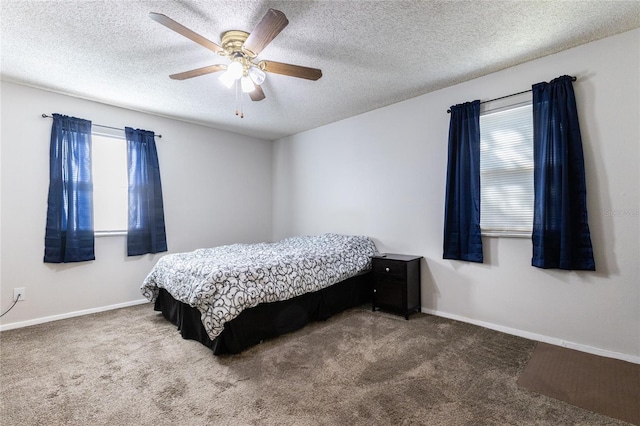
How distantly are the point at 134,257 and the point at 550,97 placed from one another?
4.79 m

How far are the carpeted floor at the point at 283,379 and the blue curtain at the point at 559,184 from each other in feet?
2.82

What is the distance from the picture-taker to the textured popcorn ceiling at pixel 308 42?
2.00 meters

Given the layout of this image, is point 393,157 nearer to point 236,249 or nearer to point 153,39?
point 236,249

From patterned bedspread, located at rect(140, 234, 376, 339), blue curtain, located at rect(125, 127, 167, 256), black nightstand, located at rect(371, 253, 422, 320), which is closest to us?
patterned bedspread, located at rect(140, 234, 376, 339)

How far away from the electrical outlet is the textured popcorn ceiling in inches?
83.7

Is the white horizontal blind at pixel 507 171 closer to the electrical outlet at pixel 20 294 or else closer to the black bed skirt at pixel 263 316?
the black bed skirt at pixel 263 316

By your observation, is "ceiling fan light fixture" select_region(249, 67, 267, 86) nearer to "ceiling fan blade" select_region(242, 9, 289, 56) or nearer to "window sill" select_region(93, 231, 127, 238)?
"ceiling fan blade" select_region(242, 9, 289, 56)

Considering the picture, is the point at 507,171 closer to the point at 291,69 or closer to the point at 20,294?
the point at 291,69

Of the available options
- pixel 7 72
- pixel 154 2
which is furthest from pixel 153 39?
pixel 7 72

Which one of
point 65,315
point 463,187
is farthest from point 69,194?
point 463,187

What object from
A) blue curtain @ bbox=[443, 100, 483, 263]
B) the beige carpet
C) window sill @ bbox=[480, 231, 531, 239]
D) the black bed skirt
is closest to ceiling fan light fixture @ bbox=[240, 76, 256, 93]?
the black bed skirt

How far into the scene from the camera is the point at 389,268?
331 cm

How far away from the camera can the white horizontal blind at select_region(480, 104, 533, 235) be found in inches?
108

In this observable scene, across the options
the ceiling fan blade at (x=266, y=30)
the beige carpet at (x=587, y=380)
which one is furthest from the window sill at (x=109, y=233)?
the beige carpet at (x=587, y=380)
